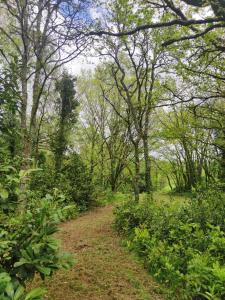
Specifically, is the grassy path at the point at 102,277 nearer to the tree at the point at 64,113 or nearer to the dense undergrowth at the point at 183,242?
the dense undergrowth at the point at 183,242

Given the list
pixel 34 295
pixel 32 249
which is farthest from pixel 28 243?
pixel 34 295

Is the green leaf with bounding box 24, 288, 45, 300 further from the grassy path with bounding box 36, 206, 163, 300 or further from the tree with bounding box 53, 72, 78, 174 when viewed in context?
the tree with bounding box 53, 72, 78, 174

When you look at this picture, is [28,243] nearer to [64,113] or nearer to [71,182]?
[71,182]

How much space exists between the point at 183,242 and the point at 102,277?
1795mm

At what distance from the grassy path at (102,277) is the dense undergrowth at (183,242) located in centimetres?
29

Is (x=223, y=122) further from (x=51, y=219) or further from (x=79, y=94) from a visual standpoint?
(x=79, y=94)

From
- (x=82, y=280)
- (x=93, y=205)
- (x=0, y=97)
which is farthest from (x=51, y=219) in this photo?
(x=93, y=205)

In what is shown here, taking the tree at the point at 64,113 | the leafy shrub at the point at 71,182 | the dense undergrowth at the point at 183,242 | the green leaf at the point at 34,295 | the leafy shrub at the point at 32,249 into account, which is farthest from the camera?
the tree at the point at 64,113

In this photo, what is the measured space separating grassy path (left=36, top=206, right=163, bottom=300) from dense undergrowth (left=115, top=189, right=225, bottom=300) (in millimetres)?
293

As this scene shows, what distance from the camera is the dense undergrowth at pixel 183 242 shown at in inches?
148

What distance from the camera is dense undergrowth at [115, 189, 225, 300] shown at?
377 cm

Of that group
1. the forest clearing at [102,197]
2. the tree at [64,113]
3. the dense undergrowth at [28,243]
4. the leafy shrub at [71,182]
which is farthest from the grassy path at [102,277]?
the tree at [64,113]

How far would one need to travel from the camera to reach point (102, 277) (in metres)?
4.41

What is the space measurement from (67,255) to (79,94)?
18.6 m
